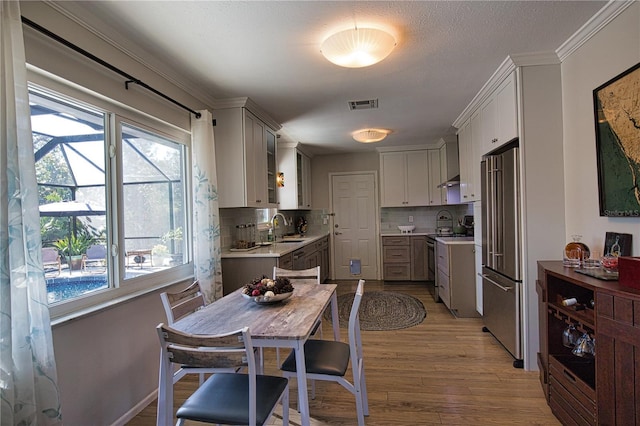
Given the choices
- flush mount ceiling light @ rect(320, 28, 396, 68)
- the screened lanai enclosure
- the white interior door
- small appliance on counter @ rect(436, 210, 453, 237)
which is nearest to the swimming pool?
the screened lanai enclosure

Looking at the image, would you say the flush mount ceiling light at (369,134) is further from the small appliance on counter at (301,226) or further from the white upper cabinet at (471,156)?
the small appliance on counter at (301,226)

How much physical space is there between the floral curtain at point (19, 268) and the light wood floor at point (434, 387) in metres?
0.91

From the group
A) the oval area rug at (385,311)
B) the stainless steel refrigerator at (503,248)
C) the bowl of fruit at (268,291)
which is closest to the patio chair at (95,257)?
the bowl of fruit at (268,291)

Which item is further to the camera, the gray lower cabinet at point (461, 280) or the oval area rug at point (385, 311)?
the gray lower cabinet at point (461, 280)

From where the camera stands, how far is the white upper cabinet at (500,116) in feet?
8.80

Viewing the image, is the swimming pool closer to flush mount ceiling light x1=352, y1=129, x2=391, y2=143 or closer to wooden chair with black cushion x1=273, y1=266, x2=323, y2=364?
wooden chair with black cushion x1=273, y1=266, x2=323, y2=364

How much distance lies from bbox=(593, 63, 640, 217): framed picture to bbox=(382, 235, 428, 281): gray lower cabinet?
12.1 ft

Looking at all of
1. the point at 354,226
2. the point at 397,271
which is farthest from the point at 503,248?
the point at 354,226

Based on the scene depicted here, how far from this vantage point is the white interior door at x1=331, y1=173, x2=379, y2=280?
6332mm

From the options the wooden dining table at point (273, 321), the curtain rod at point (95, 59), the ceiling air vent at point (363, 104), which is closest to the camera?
the wooden dining table at point (273, 321)

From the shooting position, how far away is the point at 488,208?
3117 mm

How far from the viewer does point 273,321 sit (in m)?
1.61

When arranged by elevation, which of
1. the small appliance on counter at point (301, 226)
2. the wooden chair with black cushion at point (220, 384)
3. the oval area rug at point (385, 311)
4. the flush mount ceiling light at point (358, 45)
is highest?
the flush mount ceiling light at point (358, 45)

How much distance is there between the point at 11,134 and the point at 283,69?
1812 millimetres
